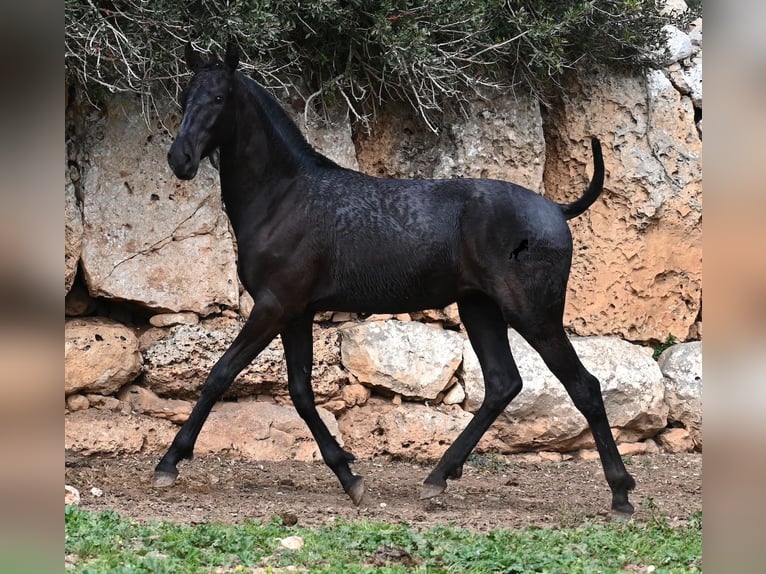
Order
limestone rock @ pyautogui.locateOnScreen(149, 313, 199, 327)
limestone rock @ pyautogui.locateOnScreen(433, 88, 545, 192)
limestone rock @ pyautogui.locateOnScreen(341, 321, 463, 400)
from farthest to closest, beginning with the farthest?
limestone rock @ pyautogui.locateOnScreen(433, 88, 545, 192) → limestone rock @ pyautogui.locateOnScreen(341, 321, 463, 400) → limestone rock @ pyautogui.locateOnScreen(149, 313, 199, 327)

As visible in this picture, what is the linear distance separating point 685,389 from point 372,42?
13.6 ft

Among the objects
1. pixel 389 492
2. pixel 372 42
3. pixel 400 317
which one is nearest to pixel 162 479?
pixel 389 492

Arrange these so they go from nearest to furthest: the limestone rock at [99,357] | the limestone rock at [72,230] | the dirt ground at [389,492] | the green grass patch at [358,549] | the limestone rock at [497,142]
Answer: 1. the green grass patch at [358,549]
2. the dirt ground at [389,492]
3. the limestone rock at [99,357]
4. the limestone rock at [72,230]
5. the limestone rock at [497,142]

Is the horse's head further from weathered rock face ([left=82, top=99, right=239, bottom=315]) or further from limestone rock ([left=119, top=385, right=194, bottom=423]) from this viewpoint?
limestone rock ([left=119, top=385, right=194, bottom=423])

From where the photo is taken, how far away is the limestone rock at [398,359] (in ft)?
26.5

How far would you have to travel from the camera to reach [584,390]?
582 centimetres

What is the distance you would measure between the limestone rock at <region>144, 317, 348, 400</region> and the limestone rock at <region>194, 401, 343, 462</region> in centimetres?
21

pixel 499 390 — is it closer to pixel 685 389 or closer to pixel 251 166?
pixel 251 166

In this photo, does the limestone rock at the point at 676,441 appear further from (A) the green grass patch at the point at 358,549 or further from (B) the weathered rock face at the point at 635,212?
(A) the green grass patch at the point at 358,549

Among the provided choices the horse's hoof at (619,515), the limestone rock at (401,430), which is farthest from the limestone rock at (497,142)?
the horse's hoof at (619,515)

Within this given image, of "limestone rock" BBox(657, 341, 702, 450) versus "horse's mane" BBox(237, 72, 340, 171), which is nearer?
"horse's mane" BBox(237, 72, 340, 171)

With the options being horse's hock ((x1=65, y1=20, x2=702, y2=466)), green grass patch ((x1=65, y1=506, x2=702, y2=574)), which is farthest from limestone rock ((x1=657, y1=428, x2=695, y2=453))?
green grass patch ((x1=65, y1=506, x2=702, y2=574))

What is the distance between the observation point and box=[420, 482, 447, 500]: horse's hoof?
19.9ft
